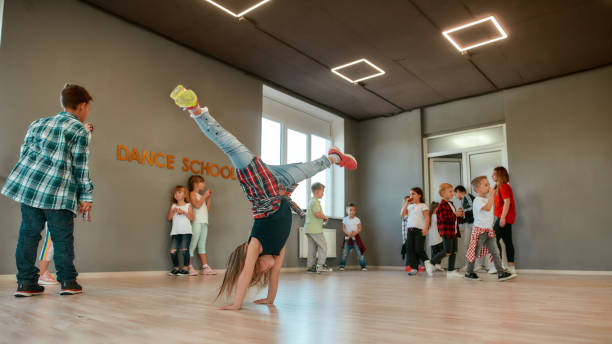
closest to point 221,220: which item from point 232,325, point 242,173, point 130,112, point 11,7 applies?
point 130,112

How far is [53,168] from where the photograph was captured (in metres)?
2.80

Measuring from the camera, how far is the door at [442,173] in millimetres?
8273

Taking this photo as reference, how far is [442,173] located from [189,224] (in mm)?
5149

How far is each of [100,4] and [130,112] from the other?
1311 millimetres

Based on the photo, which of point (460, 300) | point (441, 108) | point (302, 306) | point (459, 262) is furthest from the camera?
point (441, 108)

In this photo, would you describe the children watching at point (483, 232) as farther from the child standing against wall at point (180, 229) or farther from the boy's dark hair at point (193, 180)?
the boy's dark hair at point (193, 180)

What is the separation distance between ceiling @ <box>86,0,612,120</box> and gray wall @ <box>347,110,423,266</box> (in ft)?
4.08

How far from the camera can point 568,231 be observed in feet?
22.2

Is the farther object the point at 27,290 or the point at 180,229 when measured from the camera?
the point at 180,229

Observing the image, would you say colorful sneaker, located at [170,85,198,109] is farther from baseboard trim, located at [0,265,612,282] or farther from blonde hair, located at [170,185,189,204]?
blonde hair, located at [170,185,189,204]

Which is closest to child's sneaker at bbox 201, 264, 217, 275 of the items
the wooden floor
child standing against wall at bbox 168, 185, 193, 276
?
child standing against wall at bbox 168, 185, 193, 276

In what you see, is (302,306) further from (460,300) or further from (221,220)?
(221,220)

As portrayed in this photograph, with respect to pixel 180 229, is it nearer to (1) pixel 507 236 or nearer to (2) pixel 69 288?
(2) pixel 69 288

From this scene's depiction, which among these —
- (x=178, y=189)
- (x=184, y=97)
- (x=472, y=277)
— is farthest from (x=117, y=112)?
(x=472, y=277)
